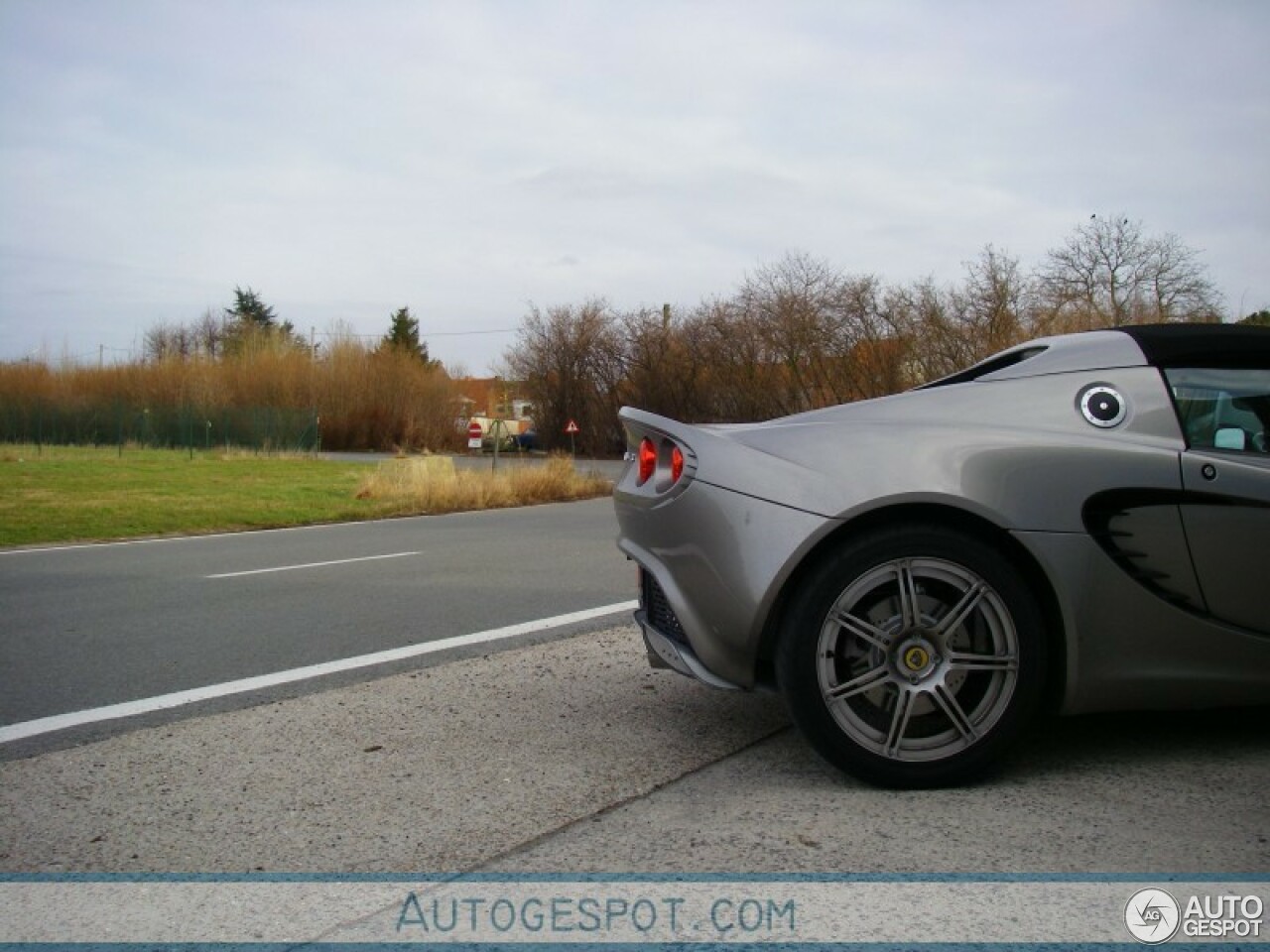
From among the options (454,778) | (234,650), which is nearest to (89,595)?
(234,650)

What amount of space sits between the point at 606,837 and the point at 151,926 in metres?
1.08

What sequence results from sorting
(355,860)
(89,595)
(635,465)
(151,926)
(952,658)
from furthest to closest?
(89,595)
(635,465)
(952,658)
(355,860)
(151,926)

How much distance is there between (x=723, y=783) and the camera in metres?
3.42

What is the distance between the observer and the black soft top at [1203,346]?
3.57 metres

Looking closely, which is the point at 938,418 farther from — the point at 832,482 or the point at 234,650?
the point at 234,650

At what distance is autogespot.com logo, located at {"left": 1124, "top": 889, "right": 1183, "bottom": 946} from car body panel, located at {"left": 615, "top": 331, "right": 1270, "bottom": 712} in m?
0.81

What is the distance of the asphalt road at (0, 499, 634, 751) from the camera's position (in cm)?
533

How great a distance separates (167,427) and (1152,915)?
5024cm

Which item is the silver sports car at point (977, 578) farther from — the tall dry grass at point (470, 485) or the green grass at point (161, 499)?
the tall dry grass at point (470, 485)

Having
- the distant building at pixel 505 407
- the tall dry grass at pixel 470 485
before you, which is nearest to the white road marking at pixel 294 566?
the tall dry grass at pixel 470 485

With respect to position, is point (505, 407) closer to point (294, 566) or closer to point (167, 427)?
point (167, 427)

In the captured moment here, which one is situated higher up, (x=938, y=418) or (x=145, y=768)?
(x=938, y=418)

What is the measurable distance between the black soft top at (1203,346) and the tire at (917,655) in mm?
895

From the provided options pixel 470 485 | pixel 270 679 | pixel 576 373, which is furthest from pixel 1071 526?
pixel 576 373
